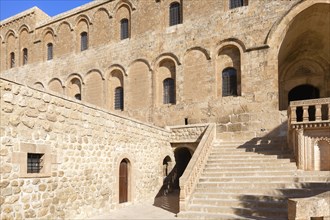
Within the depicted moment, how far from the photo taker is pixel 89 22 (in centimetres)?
1956

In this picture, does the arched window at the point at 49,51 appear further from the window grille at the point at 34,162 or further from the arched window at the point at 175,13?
the window grille at the point at 34,162

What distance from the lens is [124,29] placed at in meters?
18.5

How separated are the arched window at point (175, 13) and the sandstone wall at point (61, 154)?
26.8 feet

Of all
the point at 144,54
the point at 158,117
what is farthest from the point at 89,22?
the point at 158,117

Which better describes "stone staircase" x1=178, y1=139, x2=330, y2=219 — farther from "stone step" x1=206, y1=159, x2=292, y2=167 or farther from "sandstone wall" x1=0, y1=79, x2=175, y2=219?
"sandstone wall" x1=0, y1=79, x2=175, y2=219

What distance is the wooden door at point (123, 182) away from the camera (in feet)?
33.8

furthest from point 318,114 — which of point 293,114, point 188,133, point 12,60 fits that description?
point 12,60

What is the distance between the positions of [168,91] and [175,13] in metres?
4.47

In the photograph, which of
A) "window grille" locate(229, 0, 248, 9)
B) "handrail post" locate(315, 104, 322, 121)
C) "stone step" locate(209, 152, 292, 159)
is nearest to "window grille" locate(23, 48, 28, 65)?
"window grille" locate(229, 0, 248, 9)

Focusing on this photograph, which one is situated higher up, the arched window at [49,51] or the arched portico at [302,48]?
the arched window at [49,51]

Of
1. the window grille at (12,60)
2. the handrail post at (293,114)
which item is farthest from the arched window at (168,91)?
the window grille at (12,60)

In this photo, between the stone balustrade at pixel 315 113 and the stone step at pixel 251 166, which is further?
the stone step at pixel 251 166

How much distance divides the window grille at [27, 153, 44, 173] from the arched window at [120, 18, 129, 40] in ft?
41.6

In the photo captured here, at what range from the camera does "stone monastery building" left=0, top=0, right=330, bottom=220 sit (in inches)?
278
